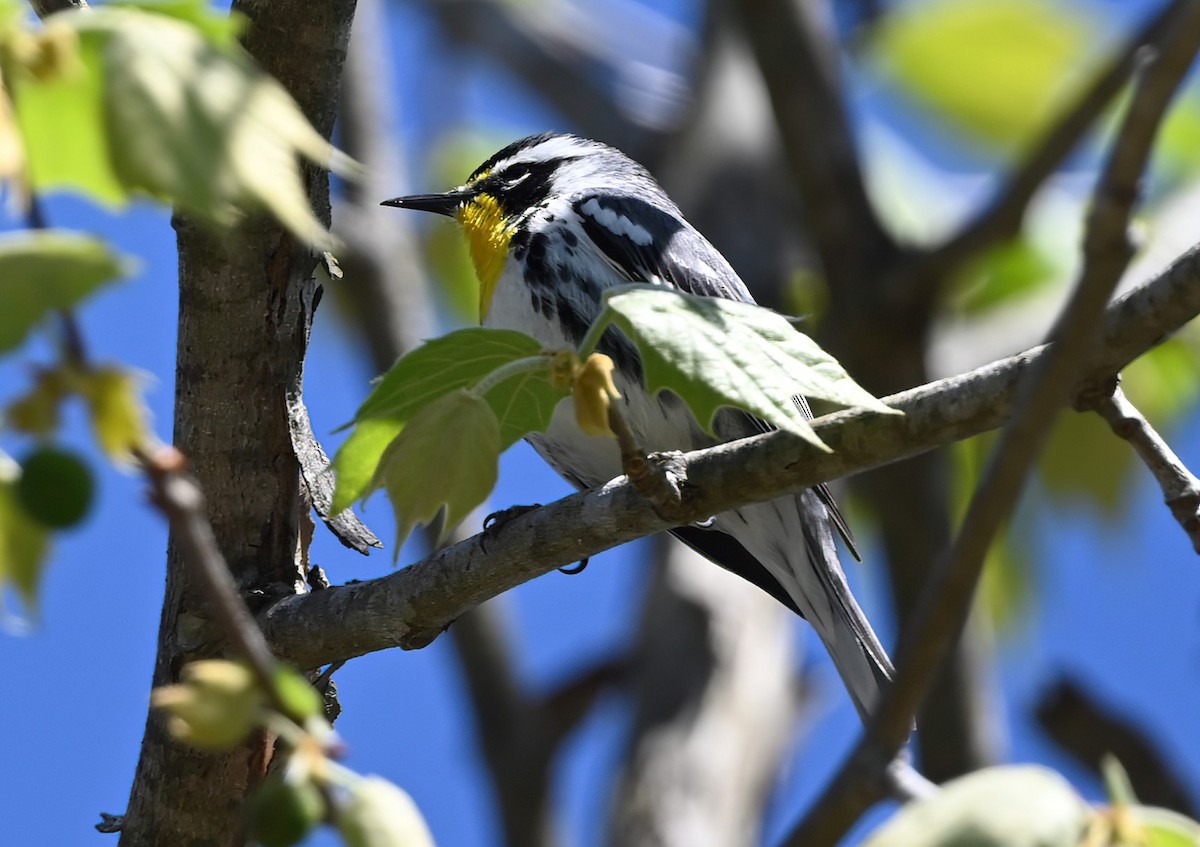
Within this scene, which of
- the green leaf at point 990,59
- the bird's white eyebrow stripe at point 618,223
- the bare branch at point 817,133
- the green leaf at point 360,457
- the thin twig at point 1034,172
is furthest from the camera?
the green leaf at point 990,59

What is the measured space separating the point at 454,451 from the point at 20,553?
1.55ft

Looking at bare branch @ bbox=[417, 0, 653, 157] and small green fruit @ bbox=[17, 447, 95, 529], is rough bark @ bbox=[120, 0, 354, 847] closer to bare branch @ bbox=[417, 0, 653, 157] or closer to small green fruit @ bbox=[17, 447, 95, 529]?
small green fruit @ bbox=[17, 447, 95, 529]

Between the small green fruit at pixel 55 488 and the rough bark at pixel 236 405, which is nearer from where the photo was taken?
the small green fruit at pixel 55 488

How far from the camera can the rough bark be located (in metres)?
1.95

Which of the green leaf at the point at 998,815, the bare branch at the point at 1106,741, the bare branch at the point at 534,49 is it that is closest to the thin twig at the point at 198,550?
the green leaf at the point at 998,815

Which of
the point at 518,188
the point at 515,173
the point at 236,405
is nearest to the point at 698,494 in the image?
the point at 236,405

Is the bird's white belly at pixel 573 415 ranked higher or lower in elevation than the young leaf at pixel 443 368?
higher

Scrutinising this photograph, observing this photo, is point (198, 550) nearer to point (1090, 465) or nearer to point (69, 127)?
point (69, 127)

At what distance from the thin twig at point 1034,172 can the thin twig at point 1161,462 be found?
6.41 feet

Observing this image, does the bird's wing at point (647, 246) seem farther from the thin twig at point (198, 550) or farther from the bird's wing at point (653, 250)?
the thin twig at point (198, 550)

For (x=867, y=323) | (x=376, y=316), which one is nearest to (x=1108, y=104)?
→ (x=867, y=323)

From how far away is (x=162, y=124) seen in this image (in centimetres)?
84

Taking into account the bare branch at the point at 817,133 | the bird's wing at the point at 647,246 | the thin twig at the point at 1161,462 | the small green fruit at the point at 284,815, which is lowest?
the small green fruit at the point at 284,815

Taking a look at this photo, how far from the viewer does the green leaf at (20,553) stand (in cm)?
94
